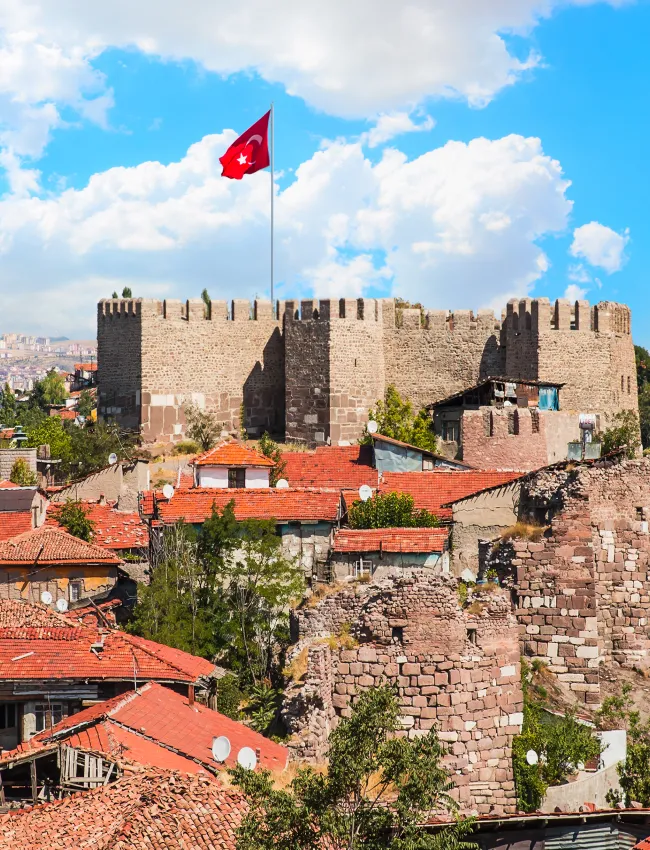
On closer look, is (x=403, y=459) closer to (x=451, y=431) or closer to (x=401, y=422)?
(x=451, y=431)

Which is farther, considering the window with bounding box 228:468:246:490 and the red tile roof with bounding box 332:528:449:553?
the window with bounding box 228:468:246:490

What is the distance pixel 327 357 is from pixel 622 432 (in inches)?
375

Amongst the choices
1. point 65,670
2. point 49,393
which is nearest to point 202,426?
point 65,670

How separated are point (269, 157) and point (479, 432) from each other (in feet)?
48.9

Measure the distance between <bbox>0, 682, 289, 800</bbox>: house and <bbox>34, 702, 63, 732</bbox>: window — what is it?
0.89 metres

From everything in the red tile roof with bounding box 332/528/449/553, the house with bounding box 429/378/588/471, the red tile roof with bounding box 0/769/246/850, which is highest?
the house with bounding box 429/378/588/471

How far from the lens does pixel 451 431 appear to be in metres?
42.3

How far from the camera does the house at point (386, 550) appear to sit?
1041 inches

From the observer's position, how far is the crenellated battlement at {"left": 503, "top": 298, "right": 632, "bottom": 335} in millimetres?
44656

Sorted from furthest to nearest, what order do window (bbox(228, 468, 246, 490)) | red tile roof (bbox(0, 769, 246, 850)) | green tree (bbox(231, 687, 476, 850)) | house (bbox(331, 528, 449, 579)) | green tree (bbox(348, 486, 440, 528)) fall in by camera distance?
1. window (bbox(228, 468, 246, 490))
2. green tree (bbox(348, 486, 440, 528))
3. house (bbox(331, 528, 449, 579))
4. red tile roof (bbox(0, 769, 246, 850))
5. green tree (bbox(231, 687, 476, 850))

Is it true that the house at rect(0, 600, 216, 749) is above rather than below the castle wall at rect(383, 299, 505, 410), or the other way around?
below

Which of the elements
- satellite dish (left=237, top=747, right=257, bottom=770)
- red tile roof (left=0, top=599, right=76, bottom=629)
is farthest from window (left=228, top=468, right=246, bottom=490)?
satellite dish (left=237, top=747, right=257, bottom=770)

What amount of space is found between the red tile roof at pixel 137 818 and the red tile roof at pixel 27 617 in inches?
226

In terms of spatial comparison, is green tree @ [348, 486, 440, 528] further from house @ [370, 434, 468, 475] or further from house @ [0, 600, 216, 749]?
house @ [0, 600, 216, 749]
